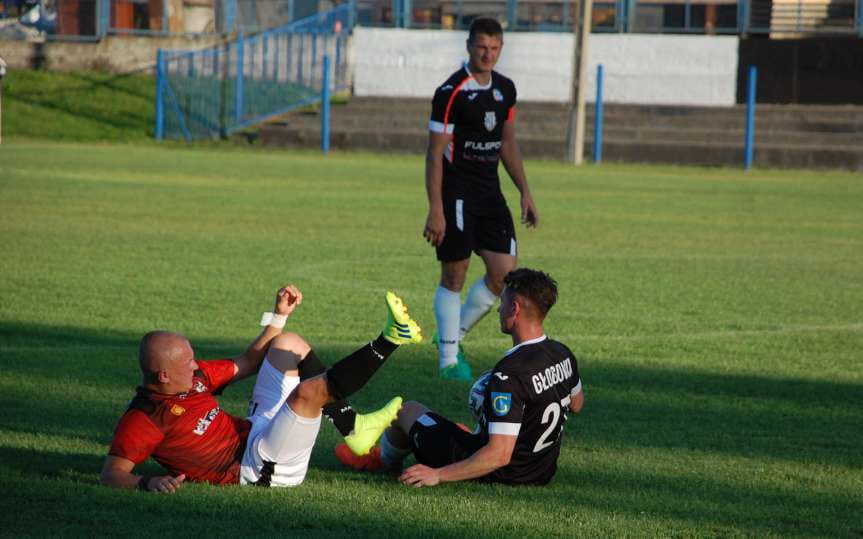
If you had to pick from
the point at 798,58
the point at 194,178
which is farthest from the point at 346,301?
the point at 798,58

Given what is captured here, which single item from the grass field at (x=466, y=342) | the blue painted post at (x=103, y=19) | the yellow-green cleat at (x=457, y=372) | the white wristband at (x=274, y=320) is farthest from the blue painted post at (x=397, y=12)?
the white wristband at (x=274, y=320)

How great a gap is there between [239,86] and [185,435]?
31.3m

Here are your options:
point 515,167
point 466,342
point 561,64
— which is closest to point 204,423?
point 515,167

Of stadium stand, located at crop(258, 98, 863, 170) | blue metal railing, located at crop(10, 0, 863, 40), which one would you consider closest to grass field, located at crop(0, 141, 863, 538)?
stadium stand, located at crop(258, 98, 863, 170)

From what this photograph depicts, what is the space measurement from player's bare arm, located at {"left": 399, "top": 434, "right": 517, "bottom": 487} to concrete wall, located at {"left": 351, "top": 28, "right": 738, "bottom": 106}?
31.7 meters

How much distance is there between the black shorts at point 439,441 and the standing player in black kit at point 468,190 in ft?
8.51

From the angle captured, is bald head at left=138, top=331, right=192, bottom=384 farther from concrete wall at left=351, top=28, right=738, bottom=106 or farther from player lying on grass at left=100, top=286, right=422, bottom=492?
concrete wall at left=351, top=28, right=738, bottom=106

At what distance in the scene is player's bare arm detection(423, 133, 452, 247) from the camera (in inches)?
348

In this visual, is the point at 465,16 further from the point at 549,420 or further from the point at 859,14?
the point at 549,420

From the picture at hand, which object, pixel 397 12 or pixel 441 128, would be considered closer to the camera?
pixel 441 128

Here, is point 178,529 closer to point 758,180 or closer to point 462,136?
point 462,136

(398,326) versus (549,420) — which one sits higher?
(398,326)

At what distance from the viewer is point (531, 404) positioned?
18.9ft

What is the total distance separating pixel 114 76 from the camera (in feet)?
134
